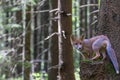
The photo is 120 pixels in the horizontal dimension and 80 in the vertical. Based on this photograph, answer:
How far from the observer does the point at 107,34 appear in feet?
18.0

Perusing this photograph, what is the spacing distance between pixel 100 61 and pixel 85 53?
0.29 m

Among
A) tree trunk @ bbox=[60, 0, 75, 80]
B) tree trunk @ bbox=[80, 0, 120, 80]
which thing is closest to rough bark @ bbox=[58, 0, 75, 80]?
tree trunk @ bbox=[60, 0, 75, 80]

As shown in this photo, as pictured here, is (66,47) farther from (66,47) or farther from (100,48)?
(100,48)

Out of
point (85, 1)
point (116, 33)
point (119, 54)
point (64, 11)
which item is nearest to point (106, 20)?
point (116, 33)

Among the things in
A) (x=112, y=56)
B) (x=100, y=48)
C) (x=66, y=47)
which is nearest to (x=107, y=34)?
(x=100, y=48)

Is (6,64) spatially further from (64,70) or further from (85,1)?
(85,1)

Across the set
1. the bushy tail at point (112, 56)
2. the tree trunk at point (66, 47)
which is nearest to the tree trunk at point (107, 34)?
the bushy tail at point (112, 56)

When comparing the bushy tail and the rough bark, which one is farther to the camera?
the rough bark

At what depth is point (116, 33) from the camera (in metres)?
5.43

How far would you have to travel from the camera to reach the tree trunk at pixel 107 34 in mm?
5027

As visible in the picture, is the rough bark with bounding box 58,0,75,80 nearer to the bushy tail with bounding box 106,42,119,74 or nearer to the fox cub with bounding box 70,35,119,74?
the fox cub with bounding box 70,35,119,74

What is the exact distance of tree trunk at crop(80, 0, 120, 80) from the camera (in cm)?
503

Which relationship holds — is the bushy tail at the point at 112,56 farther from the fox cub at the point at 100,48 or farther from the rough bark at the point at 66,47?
the rough bark at the point at 66,47

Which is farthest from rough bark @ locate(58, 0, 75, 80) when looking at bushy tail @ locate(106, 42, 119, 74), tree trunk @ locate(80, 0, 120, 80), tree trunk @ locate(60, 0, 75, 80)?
bushy tail @ locate(106, 42, 119, 74)
